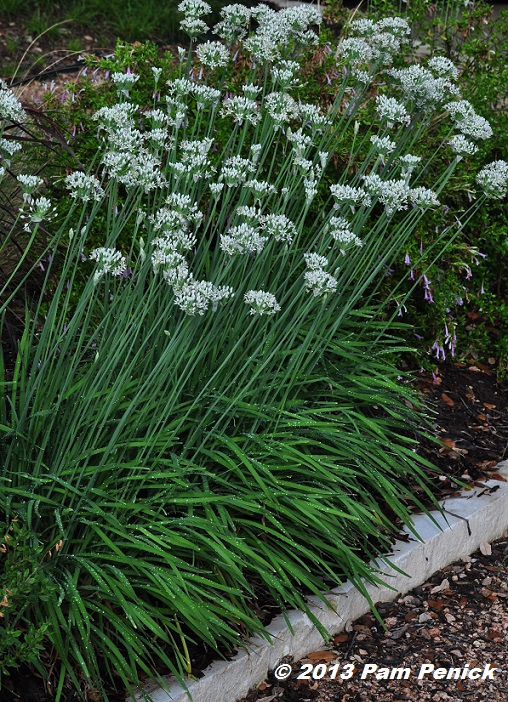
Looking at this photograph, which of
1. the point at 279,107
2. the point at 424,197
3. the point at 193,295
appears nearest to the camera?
the point at 193,295

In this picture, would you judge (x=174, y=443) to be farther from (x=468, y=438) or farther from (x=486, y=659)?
(x=468, y=438)

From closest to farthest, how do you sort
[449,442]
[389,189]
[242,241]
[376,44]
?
[242,241]
[389,189]
[376,44]
[449,442]

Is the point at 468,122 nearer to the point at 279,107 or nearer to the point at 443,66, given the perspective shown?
the point at 443,66

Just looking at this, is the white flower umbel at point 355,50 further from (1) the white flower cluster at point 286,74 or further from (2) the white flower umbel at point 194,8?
(2) the white flower umbel at point 194,8

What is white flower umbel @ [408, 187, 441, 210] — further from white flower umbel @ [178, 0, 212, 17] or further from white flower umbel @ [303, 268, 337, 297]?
white flower umbel @ [178, 0, 212, 17]

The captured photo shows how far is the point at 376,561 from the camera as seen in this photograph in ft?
11.5

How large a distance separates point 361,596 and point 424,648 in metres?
0.28

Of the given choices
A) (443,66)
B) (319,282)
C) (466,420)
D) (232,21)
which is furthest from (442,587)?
(232,21)

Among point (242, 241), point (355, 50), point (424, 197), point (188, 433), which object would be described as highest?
point (355, 50)

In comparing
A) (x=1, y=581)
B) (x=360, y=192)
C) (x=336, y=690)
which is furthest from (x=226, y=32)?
(x=336, y=690)

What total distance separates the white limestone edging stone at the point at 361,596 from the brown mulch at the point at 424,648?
50mm

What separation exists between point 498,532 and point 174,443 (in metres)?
1.82

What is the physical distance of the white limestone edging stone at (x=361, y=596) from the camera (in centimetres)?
292

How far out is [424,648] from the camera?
3404mm
